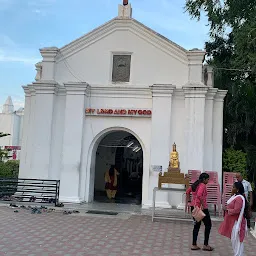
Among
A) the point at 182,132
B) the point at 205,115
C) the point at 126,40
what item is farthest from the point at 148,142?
the point at 126,40

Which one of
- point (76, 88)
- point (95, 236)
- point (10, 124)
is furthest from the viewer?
point (10, 124)

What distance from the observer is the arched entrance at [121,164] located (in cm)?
1584

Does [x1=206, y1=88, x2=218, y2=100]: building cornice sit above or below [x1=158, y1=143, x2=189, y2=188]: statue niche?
above

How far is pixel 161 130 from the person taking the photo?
41.5 feet

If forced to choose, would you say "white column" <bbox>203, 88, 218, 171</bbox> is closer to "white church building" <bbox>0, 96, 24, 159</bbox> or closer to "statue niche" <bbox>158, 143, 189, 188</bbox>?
"statue niche" <bbox>158, 143, 189, 188</bbox>

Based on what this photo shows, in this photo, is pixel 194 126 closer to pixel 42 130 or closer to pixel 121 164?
pixel 42 130

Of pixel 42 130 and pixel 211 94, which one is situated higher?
pixel 211 94

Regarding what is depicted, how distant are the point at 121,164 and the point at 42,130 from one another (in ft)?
19.6

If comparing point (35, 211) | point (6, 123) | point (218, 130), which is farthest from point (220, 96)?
point (6, 123)

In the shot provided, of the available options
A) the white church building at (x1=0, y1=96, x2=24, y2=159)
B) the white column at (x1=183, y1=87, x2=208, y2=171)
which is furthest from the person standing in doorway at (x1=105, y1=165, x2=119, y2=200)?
the white church building at (x1=0, y1=96, x2=24, y2=159)

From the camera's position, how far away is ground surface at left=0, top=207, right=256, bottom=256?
22.2 ft

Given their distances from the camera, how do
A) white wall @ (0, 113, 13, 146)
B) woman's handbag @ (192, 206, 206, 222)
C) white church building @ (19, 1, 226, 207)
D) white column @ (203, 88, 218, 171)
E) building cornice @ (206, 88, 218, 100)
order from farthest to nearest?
white wall @ (0, 113, 13, 146) → building cornice @ (206, 88, 218, 100) → white column @ (203, 88, 218, 171) → white church building @ (19, 1, 226, 207) → woman's handbag @ (192, 206, 206, 222)

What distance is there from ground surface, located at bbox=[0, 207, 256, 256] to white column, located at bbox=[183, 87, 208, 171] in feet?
9.26

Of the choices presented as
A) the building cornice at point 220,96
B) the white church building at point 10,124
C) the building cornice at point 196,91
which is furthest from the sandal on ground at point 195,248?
the white church building at point 10,124
